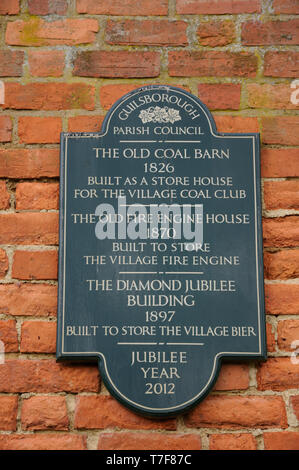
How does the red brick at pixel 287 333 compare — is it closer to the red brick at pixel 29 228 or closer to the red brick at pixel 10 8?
the red brick at pixel 29 228

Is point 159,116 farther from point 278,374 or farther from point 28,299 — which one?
point 278,374

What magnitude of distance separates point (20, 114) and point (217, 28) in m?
0.76

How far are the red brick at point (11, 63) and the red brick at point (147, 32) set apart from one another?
0.32m

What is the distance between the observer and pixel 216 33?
2.14 meters

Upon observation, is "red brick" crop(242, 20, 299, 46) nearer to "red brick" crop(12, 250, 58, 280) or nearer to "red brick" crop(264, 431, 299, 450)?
"red brick" crop(12, 250, 58, 280)

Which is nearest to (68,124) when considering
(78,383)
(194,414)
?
(78,383)

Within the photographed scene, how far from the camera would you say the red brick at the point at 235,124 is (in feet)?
6.73

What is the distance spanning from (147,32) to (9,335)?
1.14 meters

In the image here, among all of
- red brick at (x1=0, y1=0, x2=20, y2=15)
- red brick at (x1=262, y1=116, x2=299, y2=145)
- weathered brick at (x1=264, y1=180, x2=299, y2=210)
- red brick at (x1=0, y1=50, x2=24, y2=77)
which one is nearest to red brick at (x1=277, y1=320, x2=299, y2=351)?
weathered brick at (x1=264, y1=180, x2=299, y2=210)

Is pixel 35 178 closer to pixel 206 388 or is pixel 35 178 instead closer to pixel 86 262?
pixel 86 262

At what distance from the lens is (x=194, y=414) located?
1803mm

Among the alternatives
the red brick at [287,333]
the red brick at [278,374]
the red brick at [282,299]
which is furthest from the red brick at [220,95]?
the red brick at [278,374]

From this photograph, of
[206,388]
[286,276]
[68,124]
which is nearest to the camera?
[206,388]

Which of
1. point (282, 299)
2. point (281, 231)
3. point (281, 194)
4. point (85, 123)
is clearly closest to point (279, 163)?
point (281, 194)
